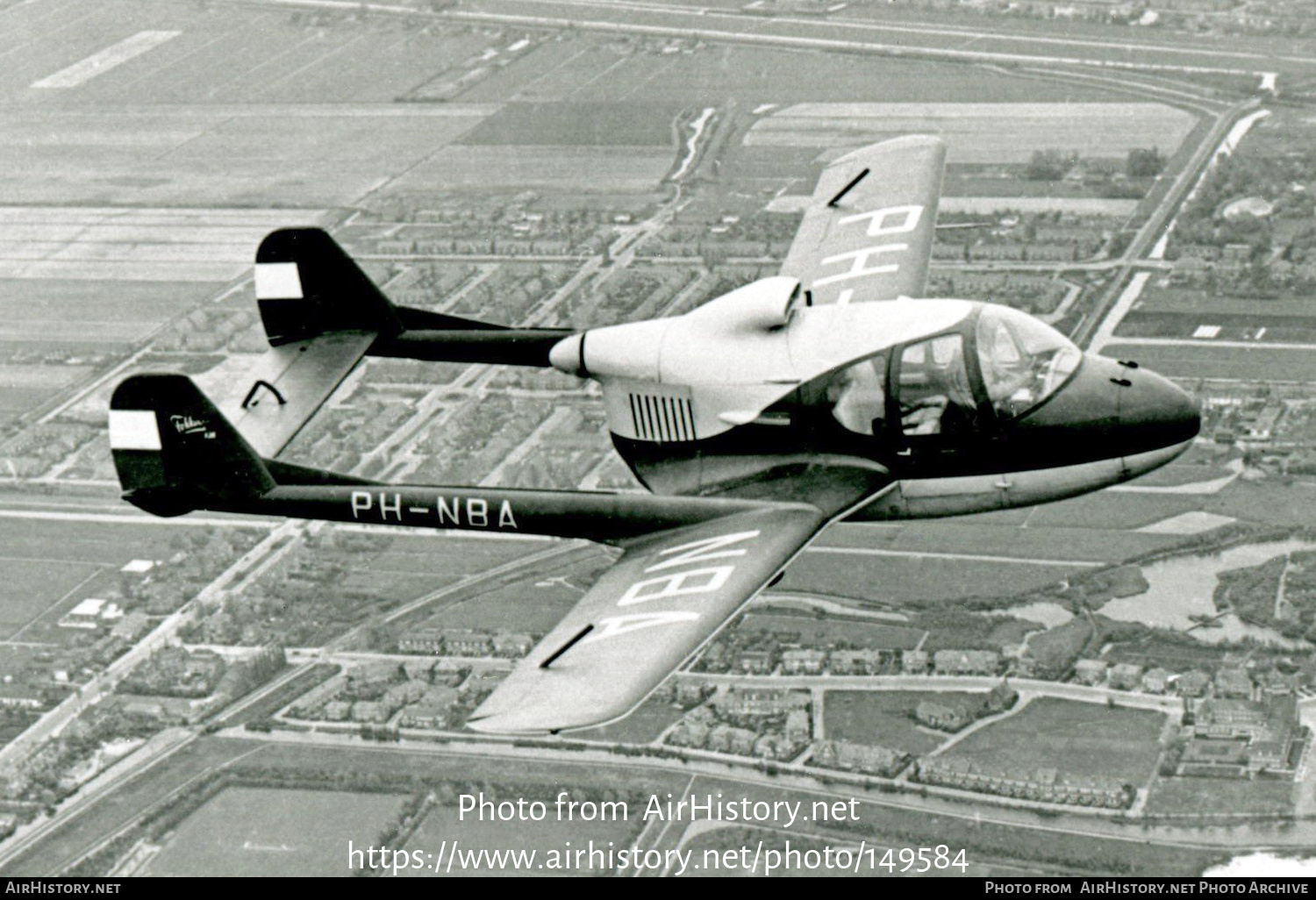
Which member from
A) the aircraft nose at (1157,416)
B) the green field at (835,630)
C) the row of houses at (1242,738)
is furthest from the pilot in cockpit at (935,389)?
the green field at (835,630)

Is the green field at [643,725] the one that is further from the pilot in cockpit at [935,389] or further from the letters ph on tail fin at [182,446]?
the pilot in cockpit at [935,389]

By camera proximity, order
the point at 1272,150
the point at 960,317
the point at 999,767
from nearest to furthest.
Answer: the point at 960,317 → the point at 999,767 → the point at 1272,150

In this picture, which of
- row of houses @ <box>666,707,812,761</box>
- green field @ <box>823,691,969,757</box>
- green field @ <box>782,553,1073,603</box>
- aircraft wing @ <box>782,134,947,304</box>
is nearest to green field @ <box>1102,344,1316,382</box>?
green field @ <box>782,553,1073,603</box>

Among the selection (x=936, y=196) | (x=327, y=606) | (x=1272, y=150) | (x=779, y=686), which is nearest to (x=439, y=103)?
(x=1272, y=150)

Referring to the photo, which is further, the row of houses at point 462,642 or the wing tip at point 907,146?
the row of houses at point 462,642

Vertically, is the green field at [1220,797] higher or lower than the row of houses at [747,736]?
lower

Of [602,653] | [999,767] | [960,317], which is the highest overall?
[960,317]

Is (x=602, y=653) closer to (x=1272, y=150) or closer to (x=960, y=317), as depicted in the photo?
(x=960, y=317)
